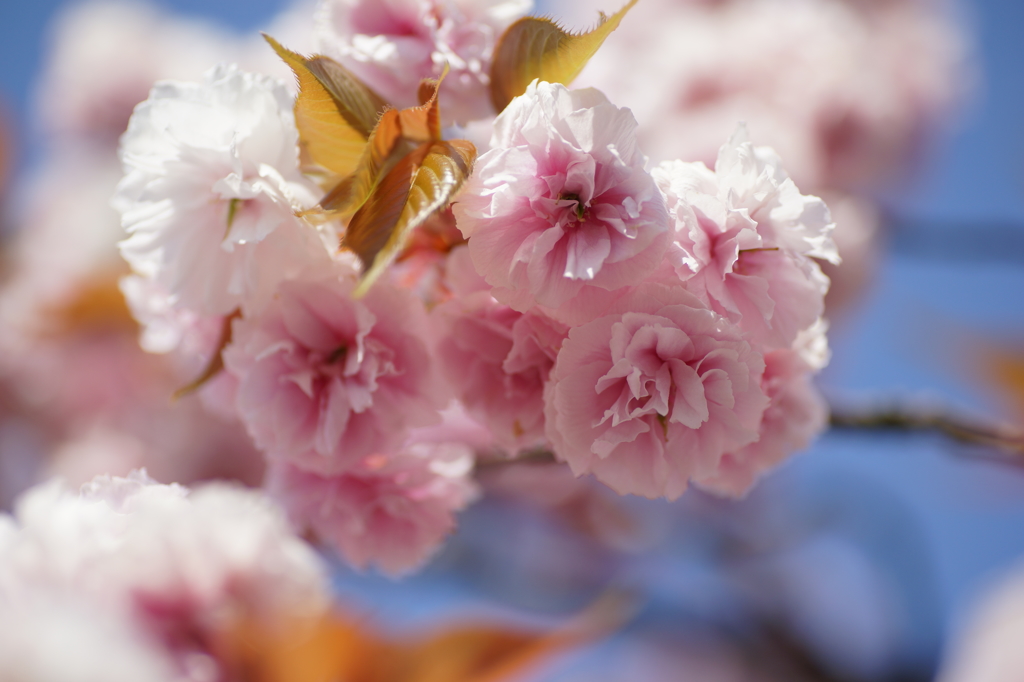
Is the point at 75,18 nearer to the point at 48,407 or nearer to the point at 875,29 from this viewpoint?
the point at 48,407

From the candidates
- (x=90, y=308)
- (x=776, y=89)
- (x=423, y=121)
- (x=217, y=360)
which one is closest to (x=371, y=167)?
(x=423, y=121)

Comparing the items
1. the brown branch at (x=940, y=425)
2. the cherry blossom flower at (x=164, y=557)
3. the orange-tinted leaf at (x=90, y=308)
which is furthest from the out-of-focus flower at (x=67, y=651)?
the orange-tinted leaf at (x=90, y=308)

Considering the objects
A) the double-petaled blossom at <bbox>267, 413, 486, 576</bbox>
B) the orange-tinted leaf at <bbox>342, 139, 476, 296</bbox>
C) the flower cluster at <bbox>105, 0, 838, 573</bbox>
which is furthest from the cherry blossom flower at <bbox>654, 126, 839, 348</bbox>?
the double-petaled blossom at <bbox>267, 413, 486, 576</bbox>

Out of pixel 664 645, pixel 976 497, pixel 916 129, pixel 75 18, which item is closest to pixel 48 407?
pixel 75 18

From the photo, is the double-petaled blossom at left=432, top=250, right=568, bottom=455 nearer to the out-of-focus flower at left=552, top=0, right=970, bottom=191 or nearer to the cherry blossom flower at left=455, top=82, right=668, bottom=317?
the cherry blossom flower at left=455, top=82, right=668, bottom=317

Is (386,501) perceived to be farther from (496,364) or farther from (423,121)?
(423,121)
